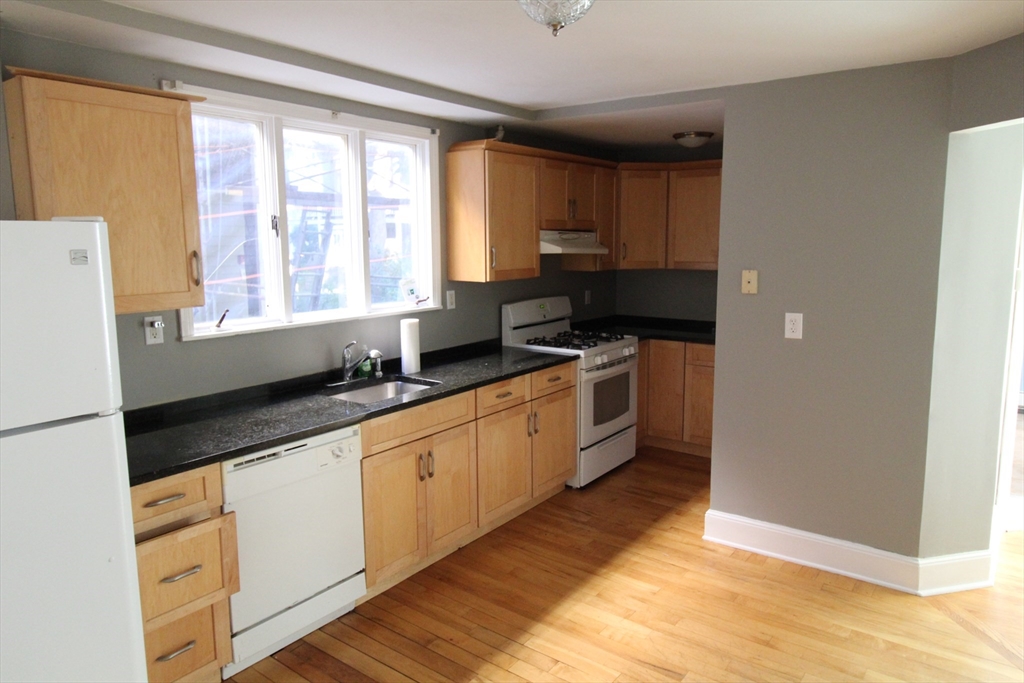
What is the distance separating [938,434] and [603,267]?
2538 mm

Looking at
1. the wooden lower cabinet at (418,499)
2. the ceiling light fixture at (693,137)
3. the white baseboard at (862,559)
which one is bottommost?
the white baseboard at (862,559)

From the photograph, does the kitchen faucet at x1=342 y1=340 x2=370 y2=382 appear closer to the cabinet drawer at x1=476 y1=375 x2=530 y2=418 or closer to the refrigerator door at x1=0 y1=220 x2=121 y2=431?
the cabinet drawer at x1=476 y1=375 x2=530 y2=418

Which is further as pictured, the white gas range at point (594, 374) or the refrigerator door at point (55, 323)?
the white gas range at point (594, 374)

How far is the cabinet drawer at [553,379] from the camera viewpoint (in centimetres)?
383

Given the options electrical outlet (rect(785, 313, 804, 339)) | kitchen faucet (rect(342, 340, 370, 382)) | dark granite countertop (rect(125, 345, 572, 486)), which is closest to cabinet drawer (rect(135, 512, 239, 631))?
dark granite countertop (rect(125, 345, 572, 486))

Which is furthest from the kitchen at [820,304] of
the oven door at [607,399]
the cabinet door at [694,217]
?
the cabinet door at [694,217]

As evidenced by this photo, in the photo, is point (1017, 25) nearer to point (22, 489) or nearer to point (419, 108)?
point (419, 108)

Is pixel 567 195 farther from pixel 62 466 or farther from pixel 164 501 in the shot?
pixel 62 466

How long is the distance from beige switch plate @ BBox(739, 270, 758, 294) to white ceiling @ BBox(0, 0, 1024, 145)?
93 centimetres

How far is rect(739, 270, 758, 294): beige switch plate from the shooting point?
334cm

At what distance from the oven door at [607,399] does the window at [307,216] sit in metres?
1.16

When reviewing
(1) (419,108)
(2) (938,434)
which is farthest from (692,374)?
(1) (419,108)

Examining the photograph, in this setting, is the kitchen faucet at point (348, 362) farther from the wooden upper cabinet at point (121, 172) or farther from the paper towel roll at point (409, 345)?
the wooden upper cabinet at point (121, 172)

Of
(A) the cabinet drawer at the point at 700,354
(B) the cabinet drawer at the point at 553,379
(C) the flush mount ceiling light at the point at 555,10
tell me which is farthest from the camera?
(A) the cabinet drawer at the point at 700,354
